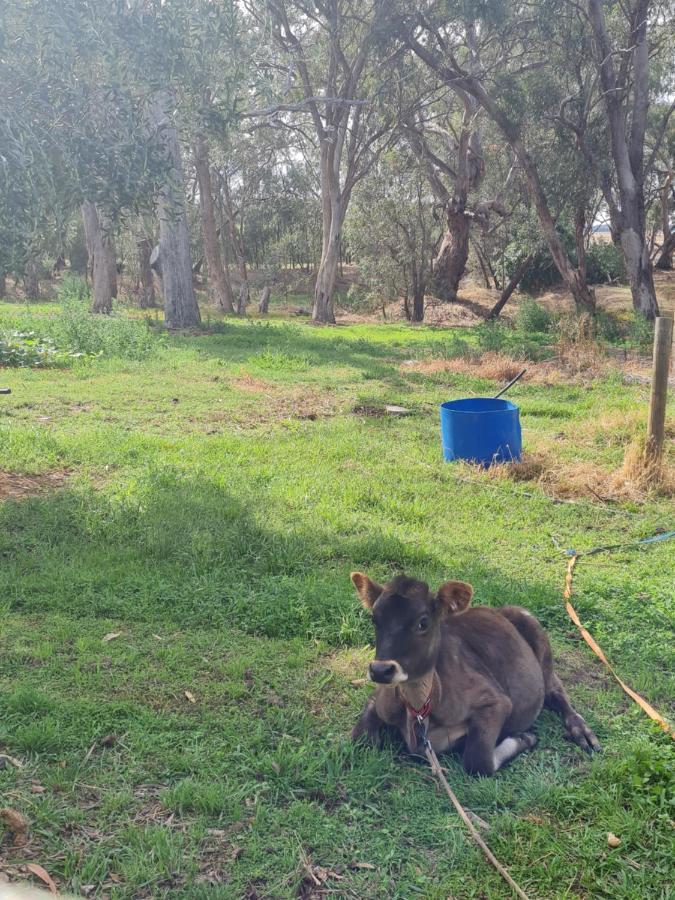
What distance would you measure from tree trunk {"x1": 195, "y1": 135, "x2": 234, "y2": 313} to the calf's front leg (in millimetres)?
24802

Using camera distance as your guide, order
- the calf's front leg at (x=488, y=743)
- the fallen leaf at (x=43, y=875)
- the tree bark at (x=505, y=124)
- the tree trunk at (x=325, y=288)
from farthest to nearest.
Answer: the tree trunk at (x=325, y=288)
the tree bark at (x=505, y=124)
the calf's front leg at (x=488, y=743)
the fallen leaf at (x=43, y=875)

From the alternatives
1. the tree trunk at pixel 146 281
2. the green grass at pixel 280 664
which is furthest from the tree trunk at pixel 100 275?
the green grass at pixel 280 664

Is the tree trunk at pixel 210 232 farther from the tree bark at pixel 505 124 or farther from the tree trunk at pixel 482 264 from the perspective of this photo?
the tree trunk at pixel 482 264

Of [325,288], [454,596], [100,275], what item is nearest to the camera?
[454,596]

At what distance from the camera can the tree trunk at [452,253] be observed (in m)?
32.1

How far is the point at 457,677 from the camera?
4359 mm

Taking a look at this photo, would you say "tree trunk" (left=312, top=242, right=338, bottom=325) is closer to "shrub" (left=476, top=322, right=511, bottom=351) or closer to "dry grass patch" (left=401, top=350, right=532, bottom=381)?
"shrub" (left=476, top=322, right=511, bottom=351)

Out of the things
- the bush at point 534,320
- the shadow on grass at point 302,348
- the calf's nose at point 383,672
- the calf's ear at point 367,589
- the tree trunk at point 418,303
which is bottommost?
the calf's nose at point 383,672

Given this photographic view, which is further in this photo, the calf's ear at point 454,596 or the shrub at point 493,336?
the shrub at point 493,336

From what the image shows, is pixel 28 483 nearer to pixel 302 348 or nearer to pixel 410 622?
pixel 410 622

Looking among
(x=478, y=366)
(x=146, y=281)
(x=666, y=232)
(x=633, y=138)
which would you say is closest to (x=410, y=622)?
(x=478, y=366)

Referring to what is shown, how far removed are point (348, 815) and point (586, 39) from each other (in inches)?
940

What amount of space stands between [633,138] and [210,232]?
52.6 ft

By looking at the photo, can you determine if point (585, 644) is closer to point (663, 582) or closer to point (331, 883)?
point (663, 582)
